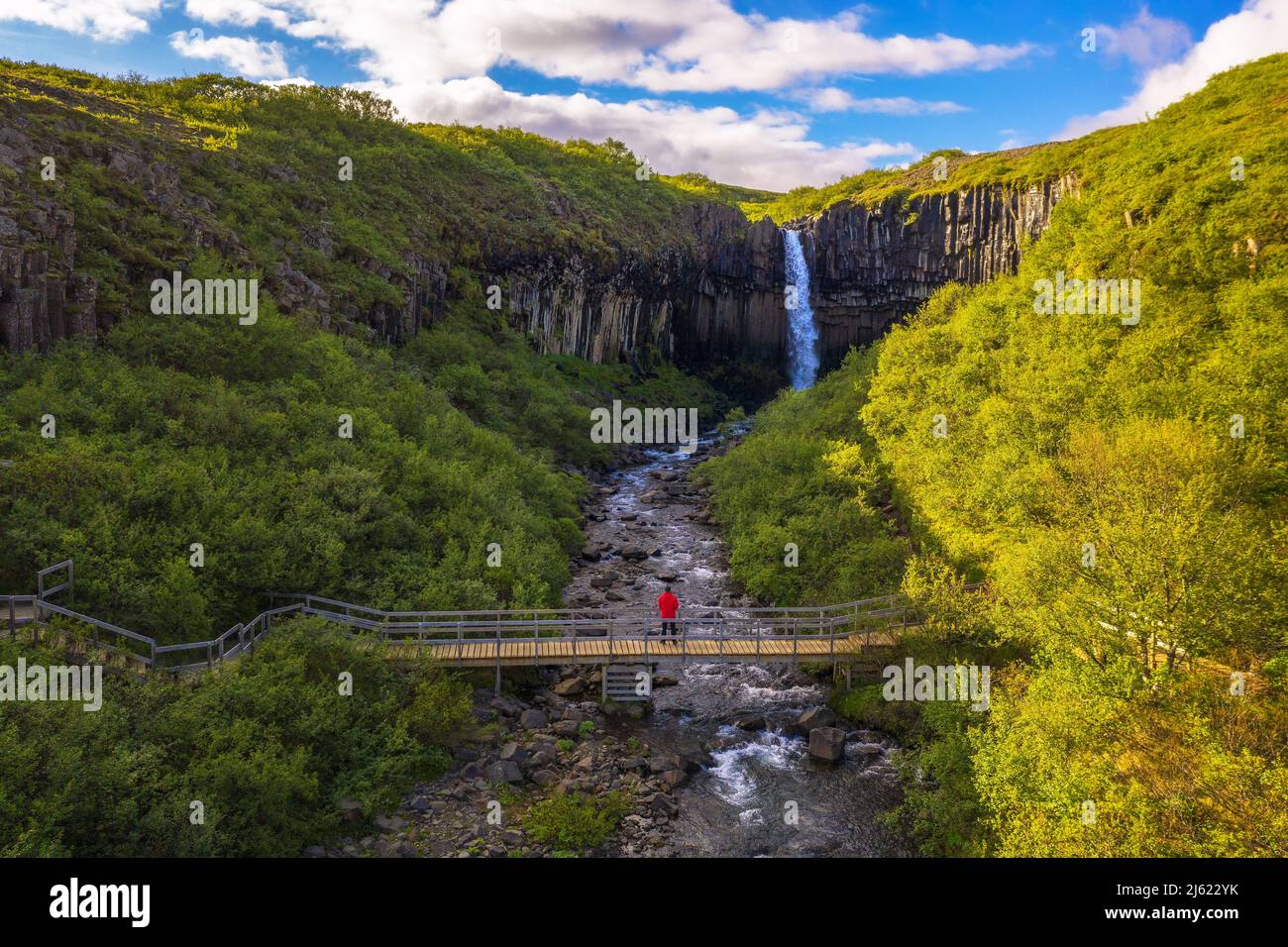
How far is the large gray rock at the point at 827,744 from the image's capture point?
21266 mm

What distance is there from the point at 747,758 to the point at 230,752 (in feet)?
44.8

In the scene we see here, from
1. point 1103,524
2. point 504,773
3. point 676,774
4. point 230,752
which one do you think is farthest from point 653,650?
point 1103,524

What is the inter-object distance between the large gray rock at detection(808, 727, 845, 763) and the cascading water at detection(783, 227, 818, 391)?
6669cm

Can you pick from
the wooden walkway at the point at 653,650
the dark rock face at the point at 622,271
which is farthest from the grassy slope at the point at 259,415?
the wooden walkway at the point at 653,650

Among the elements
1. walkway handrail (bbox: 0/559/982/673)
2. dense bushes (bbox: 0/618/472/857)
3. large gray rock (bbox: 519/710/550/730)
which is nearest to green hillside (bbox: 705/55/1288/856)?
walkway handrail (bbox: 0/559/982/673)

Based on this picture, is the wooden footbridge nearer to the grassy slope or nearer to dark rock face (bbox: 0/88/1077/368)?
the grassy slope

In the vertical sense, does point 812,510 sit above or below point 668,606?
above

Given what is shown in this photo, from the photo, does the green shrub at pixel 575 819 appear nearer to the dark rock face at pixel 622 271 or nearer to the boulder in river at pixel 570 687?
the boulder in river at pixel 570 687

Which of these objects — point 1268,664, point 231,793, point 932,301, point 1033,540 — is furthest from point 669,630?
point 932,301

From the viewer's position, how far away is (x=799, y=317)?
285ft

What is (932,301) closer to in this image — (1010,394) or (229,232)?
(1010,394)

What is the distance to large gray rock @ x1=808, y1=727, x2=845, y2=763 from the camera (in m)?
21.3

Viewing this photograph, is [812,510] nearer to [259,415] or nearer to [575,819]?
[575,819]

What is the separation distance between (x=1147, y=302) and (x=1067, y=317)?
2.66 meters
